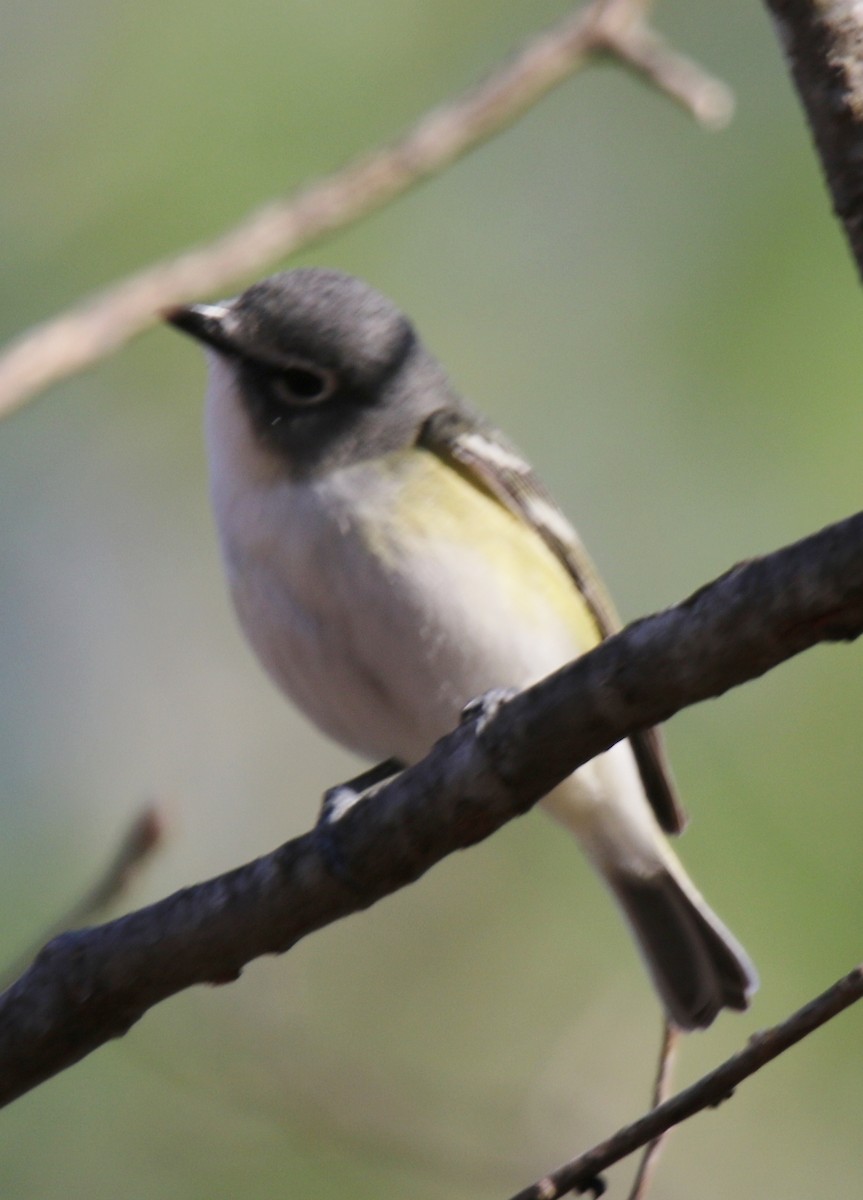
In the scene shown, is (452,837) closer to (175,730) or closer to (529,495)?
(529,495)

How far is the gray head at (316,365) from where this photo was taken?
4.02m

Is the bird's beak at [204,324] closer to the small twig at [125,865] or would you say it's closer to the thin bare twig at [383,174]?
the thin bare twig at [383,174]

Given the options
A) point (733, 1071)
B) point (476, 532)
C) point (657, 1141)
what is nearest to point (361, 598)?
point (476, 532)

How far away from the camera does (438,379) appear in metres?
4.54

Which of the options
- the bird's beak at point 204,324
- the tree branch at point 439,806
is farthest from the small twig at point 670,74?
the tree branch at point 439,806

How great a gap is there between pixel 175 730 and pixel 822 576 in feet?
17.2

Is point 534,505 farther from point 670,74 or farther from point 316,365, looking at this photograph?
point 670,74

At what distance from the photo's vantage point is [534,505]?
4.41 m

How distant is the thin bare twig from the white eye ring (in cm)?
27

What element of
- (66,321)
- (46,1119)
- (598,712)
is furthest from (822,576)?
(46,1119)

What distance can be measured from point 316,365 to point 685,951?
2.04m

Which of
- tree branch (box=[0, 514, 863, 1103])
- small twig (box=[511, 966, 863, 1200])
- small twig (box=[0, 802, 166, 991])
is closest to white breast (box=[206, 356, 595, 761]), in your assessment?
small twig (box=[0, 802, 166, 991])

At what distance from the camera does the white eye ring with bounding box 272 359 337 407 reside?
4109 mm

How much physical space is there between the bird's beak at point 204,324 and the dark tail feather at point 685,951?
2.04 m
